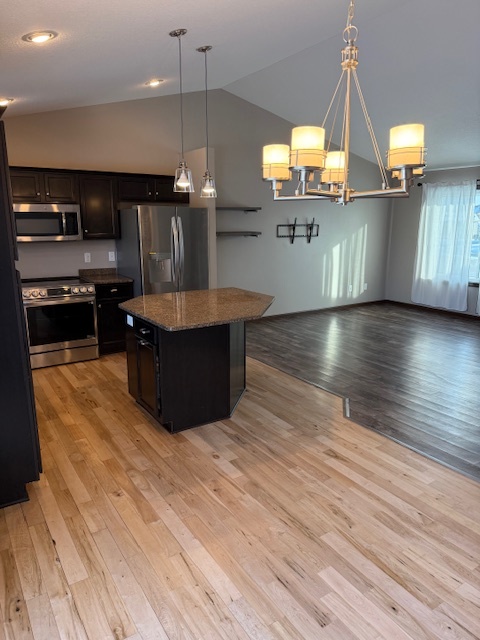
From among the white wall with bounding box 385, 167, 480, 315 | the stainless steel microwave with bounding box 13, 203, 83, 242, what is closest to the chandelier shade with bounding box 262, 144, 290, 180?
the stainless steel microwave with bounding box 13, 203, 83, 242

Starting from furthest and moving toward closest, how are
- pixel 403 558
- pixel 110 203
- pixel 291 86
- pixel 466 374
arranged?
pixel 291 86 < pixel 110 203 < pixel 466 374 < pixel 403 558

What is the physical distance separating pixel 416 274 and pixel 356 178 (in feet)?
6.71

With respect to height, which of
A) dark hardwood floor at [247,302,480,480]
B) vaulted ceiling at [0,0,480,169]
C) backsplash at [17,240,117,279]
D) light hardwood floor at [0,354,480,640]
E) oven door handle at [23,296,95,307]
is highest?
vaulted ceiling at [0,0,480,169]

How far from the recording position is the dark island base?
3232mm

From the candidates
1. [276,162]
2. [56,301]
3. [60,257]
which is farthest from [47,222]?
[276,162]

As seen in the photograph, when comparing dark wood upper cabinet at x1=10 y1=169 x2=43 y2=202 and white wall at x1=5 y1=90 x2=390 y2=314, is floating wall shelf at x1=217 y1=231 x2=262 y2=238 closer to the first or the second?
white wall at x1=5 y1=90 x2=390 y2=314

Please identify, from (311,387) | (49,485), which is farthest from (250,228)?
(49,485)

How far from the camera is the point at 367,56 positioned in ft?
14.6

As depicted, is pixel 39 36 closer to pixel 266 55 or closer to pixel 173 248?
pixel 266 55

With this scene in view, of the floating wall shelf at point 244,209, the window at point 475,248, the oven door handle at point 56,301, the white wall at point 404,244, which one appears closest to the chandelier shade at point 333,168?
the oven door handle at point 56,301

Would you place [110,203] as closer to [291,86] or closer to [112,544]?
[291,86]

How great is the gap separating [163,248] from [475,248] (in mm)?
5182

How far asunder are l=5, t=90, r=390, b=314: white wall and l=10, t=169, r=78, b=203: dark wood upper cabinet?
363 millimetres

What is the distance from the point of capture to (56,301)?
4664 millimetres
